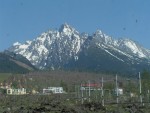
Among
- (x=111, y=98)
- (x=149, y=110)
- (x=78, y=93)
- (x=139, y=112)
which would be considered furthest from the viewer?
(x=78, y=93)

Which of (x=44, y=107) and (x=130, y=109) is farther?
(x=44, y=107)

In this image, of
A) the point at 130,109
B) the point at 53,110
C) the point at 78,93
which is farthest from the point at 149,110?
the point at 78,93

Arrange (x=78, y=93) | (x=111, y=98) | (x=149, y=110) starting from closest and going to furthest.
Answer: (x=149, y=110) → (x=111, y=98) → (x=78, y=93)

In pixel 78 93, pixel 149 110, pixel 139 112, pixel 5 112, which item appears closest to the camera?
pixel 139 112

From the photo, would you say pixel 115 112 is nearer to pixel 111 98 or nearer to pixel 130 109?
pixel 130 109

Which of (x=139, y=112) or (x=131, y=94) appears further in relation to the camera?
(x=131, y=94)

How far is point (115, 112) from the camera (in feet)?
79.4

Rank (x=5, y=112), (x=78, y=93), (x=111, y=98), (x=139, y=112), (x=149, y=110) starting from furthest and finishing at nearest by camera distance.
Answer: (x=78, y=93), (x=111, y=98), (x=5, y=112), (x=149, y=110), (x=139, y=112)

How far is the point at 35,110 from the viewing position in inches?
1025

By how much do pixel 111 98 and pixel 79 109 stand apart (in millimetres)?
27494

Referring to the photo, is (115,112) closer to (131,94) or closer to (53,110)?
(53,110)

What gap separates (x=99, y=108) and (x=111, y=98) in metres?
25.2

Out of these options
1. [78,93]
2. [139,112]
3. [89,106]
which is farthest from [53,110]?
[78,93]

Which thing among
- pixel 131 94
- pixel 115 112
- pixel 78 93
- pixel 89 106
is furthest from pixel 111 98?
pixel 115 112
